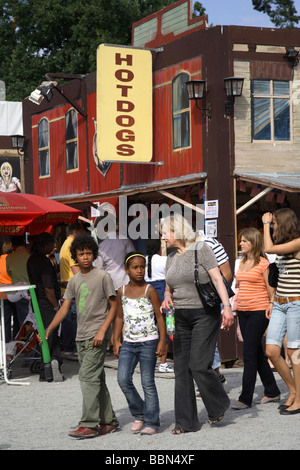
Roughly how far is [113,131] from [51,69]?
71.8ft

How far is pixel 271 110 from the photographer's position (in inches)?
536

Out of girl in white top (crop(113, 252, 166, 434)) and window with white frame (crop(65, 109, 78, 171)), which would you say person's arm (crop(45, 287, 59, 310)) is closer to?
girl in white top (crop(113, 252, 166, 434))

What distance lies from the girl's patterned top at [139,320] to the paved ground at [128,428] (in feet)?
2.89

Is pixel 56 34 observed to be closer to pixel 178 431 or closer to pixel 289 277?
pixel 289 277

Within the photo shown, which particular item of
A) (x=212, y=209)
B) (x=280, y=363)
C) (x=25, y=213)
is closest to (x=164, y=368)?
(x=25, y=213)

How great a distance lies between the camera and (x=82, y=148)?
703 inches

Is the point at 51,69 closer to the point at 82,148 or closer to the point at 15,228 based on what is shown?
the point at 82,148

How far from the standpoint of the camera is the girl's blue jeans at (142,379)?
7035 mm

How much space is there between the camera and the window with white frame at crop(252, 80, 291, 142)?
1340 cm

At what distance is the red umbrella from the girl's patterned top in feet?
13.5

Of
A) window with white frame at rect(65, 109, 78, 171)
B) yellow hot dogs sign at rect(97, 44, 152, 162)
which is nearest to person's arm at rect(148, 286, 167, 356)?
yellow hot dogs sign at rect(97, 44, 152, 162)

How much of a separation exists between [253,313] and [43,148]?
12.4 metres

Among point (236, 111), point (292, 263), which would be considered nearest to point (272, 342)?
point (292, 263)

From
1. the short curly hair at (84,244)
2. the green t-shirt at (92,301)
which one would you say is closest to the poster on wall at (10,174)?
the short curly hair at (84,244)
